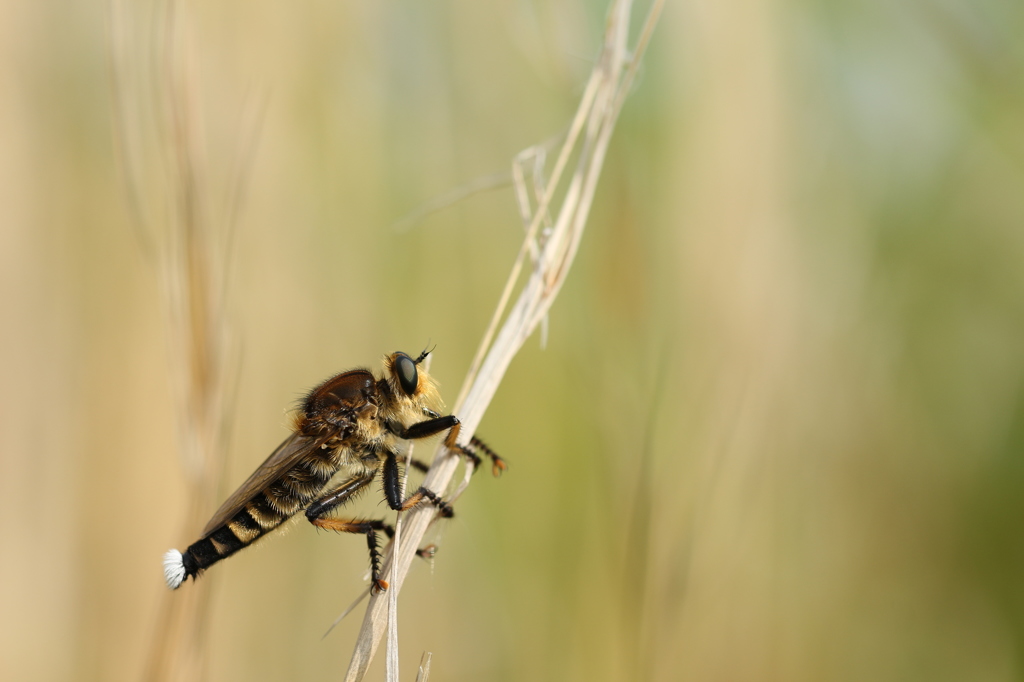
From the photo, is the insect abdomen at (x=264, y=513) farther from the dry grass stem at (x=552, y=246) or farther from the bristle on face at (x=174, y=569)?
the dry grass stem at (x=552, y=246)

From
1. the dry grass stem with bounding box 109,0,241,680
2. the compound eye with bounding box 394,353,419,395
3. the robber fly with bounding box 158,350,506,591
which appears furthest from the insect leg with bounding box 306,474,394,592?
the dry grass stem with bounding box 109,0,241,680

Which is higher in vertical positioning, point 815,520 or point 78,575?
point 78,575

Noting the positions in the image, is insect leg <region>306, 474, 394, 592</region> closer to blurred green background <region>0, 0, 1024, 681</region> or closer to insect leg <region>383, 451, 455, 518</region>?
insect leg <region>383, 451, 455, 518</region>

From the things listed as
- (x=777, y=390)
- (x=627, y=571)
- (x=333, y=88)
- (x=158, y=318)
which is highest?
(x=333, y=88)

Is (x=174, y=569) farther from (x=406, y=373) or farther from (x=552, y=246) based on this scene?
(x=552, y=246)

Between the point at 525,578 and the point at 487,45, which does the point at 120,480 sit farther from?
the point at 487,45

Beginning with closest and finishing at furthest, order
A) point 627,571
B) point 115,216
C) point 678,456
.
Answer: point 627,571 → point 678,456 → point 115,216

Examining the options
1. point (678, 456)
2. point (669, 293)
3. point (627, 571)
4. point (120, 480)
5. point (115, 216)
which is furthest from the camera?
point (115, 216)

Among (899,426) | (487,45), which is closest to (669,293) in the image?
(899,426)
